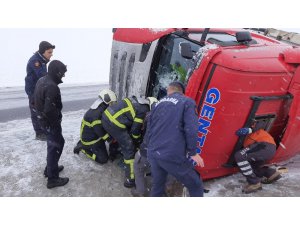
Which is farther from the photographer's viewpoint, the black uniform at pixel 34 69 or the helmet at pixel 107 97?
the black uniform at pixel 34 69

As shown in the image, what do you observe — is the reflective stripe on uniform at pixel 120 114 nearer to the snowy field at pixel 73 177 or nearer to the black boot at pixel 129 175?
the black boot at pixel 129 175

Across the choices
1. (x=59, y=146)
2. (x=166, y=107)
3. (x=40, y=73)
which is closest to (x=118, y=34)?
(x=40, y=73)

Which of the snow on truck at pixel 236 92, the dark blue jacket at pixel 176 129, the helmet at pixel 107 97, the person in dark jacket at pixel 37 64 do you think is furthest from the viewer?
the person in dark jacket at pixel 37 64

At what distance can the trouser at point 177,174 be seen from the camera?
3.13 m

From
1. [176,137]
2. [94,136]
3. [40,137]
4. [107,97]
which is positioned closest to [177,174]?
[176,137]

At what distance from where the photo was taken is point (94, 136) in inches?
179

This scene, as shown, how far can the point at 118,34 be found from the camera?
5.06 metres

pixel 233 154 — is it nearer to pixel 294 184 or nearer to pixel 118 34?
pixel 294 184

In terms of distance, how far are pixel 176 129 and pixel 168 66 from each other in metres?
1.63

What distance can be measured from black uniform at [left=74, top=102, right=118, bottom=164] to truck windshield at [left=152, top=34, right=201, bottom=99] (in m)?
0.78

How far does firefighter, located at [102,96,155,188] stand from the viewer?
404cm

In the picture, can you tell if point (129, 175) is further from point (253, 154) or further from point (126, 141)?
point (253, 154)

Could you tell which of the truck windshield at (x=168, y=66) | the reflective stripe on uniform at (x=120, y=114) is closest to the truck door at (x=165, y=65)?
the truck windshield at (x=168, y=66)

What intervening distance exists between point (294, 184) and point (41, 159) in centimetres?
331
